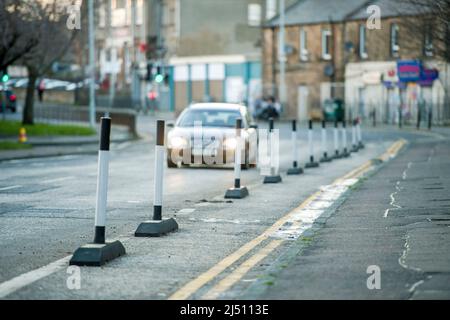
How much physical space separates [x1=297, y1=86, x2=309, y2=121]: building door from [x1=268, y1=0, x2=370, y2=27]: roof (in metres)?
4.71

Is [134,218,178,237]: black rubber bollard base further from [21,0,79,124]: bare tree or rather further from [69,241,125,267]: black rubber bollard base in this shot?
[21,0,79,124]: bare tree

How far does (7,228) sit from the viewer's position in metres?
13.2

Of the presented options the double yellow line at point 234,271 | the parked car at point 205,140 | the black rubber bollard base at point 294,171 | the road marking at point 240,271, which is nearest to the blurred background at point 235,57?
the parked car at point 205,140

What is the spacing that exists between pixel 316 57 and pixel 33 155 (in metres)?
48.8

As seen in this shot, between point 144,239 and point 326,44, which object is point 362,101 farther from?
point 144,239

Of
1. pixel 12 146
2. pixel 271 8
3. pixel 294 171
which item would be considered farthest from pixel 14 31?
pixel 271 8

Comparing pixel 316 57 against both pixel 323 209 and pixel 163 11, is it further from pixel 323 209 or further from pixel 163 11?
pixel 323 209

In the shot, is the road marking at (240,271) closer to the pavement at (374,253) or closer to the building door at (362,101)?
the pavement at (374,253)

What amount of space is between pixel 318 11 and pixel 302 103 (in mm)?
6377

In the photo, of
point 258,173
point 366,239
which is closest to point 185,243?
point 366,239

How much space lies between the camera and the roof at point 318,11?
7875 cm

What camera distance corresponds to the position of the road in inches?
353

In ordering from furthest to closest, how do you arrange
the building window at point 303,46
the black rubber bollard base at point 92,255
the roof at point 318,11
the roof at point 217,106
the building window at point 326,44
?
the building window at point 303,46, the building window at point 326,44, the roof at point 318,11, the roof at point 217,106, the black rubber bollard base at point 92,255

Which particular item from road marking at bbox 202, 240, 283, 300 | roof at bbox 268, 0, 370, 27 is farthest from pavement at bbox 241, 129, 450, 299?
roof at bbox 268, 0, 370, 27
